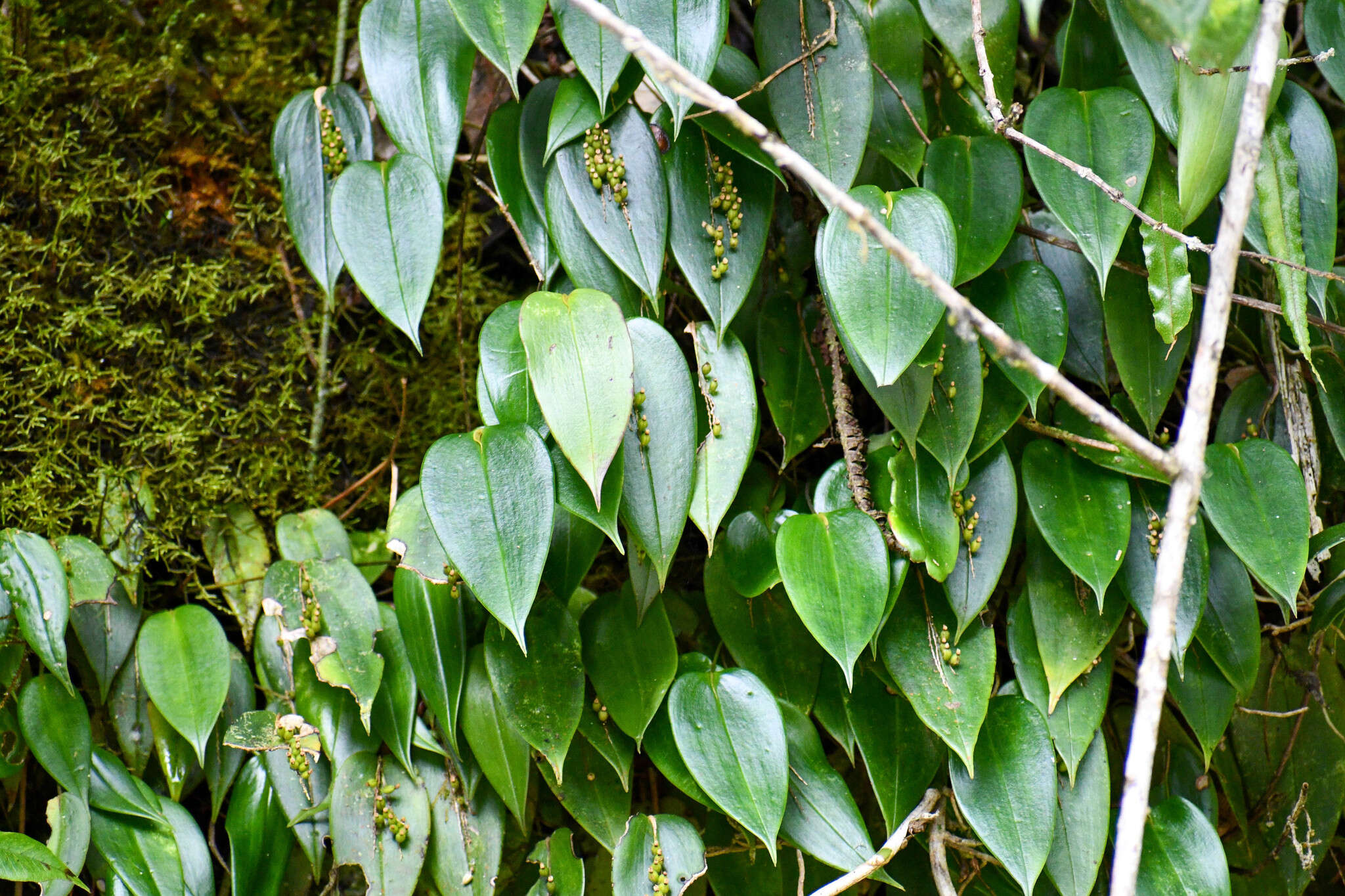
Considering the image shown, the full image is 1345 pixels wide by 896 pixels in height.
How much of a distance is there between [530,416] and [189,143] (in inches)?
24.6

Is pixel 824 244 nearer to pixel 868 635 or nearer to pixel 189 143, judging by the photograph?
pixel 868 635

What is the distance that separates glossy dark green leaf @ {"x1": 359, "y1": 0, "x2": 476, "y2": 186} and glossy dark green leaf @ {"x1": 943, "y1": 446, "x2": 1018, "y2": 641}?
21.6 inches

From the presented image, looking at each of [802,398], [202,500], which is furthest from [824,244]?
[202,500]

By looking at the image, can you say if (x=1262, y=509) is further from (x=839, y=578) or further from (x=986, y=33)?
(x=986, y=33)

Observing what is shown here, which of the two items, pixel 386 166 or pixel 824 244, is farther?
pixel 386 166

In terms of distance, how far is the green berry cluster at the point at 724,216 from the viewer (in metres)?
0.80

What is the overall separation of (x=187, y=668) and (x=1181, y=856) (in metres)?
0.91

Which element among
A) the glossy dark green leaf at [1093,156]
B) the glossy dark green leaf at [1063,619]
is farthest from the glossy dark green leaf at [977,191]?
the glossy dark green leaf at [1063,619]

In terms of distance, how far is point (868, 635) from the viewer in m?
0.73

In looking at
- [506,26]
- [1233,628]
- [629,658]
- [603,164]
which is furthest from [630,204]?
[1233,628]

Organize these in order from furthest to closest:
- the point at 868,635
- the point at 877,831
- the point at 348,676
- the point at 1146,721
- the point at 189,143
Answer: the point at 189,143
the point at 877,831
the point at 348,676
the point at 868,635
the point at 1146,721

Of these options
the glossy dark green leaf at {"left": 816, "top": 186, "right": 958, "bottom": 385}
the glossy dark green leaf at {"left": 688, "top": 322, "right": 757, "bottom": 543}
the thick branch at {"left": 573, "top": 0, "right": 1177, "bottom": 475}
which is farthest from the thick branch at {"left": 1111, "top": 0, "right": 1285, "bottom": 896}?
the glossy dark green leaf at {"left": 688, "top": 322, "right": 757, "bottom": 543}

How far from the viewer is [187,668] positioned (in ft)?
2.84

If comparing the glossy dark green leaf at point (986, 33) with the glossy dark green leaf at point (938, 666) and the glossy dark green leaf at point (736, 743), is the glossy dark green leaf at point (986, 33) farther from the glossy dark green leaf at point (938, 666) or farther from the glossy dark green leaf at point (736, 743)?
the glossy dark green leaf at point (736, 743)
